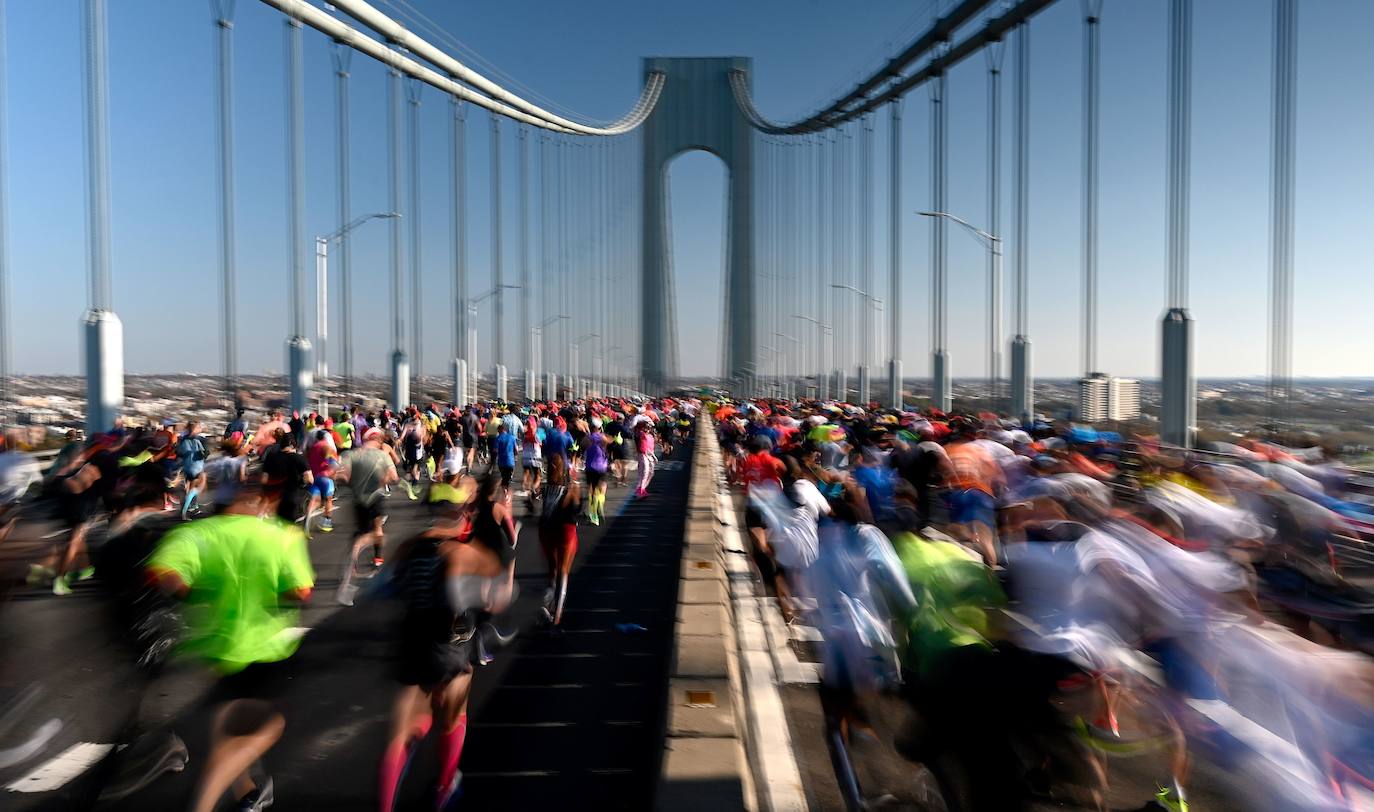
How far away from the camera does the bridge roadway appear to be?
3748 mm

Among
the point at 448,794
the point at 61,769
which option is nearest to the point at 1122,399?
the point at 448,794

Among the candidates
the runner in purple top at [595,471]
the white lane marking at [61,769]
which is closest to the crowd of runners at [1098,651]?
the white lane marking at [61,769]

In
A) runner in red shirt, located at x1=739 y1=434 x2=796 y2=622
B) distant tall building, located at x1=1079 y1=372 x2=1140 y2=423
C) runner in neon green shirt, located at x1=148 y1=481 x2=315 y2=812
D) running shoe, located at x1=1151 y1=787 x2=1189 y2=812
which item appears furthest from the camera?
distant tall building, located at x1=1079 y1=372 x2=1140 y2=423

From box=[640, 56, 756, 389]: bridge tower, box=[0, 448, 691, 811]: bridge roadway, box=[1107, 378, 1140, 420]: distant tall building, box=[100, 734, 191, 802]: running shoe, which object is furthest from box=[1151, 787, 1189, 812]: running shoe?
box=[640, 56, 756, 389]: bridge tower

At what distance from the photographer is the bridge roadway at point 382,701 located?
3748 millimetres

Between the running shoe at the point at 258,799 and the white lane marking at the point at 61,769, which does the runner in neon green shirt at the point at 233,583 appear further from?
the white lane marking at the point at 61,769

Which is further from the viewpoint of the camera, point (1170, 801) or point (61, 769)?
point (61, 769)

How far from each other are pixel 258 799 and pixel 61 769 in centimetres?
125

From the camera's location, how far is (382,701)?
4828 millimetres

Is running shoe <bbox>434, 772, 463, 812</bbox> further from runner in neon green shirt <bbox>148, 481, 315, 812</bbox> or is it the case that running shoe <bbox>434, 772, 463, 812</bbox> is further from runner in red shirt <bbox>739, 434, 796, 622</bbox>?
runner in red shirt <bbox>739, 434, 796, 622</bbox>

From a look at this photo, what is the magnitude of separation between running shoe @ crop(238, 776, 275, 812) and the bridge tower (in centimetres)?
6757

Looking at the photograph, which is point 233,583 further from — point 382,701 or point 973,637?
point 973,637

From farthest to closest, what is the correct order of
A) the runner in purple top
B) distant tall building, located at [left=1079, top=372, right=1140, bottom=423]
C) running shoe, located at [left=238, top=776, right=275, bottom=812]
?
distant tall building, located at [left=1079, top=372, right=1140, bottom=423]
the runner in purple top
running shoe, located at [left=238, top=776, right=275, bottom=812]

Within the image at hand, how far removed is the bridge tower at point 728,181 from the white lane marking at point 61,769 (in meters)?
67.0
